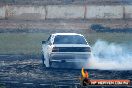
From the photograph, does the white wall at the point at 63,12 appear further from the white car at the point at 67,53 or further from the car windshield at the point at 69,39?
the white car at the point at 67,53

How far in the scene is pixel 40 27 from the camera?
1986 inches

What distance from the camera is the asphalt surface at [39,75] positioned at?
1497 centimetres

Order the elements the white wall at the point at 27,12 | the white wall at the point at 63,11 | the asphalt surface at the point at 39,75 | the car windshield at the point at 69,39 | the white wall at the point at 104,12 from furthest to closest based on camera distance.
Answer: the white wall at the point at 104,12
the white wall at the point at 63,11
the white wall at the point at 27,12
the car windshield at the point at 69,39
the asphalt surface at the point at 39,75

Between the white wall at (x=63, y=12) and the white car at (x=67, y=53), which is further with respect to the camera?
the white wall at (x=63, y=12)

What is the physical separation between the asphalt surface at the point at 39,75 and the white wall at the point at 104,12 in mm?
34454

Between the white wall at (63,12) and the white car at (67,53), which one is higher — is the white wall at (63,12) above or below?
below

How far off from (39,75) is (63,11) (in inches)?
1542

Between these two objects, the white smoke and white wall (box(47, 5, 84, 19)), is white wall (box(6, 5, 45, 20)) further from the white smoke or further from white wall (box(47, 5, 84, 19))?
the white smoke

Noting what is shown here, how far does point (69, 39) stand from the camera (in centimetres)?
2028

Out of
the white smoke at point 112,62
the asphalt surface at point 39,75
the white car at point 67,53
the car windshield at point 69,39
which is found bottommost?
the white smoke at point 112,62

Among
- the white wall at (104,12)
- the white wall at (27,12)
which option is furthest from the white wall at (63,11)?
the white wall at (104,12)

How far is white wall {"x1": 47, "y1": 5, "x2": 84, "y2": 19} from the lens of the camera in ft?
185

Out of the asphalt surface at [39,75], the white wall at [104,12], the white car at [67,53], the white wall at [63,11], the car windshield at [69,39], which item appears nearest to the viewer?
the asphalt surface at [39,75]

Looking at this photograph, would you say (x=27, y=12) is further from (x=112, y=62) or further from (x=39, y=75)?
(x=39, y=75)
